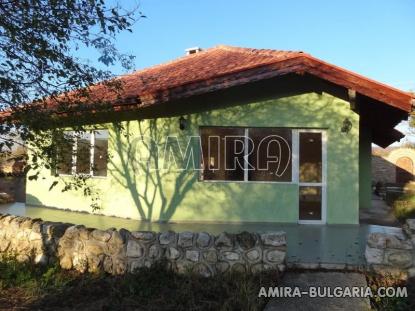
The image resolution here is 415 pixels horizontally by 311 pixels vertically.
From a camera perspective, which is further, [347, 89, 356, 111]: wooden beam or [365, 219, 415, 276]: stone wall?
[347, 89, 356, 111]: wooden beam

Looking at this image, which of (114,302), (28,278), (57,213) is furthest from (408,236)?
(57,213)

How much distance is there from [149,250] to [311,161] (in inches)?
215

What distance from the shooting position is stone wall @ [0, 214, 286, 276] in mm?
6684

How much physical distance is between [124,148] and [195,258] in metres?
5.64

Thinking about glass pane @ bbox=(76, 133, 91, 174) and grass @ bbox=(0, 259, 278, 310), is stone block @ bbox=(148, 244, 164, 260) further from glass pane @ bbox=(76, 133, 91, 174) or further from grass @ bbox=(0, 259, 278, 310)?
glass pane @ bbox=(76, 133, 91, 174)

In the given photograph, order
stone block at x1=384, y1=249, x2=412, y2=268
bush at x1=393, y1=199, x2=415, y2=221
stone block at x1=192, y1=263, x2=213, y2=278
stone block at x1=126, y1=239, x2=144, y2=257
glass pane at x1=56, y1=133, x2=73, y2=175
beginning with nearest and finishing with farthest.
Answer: glass pane at x1=56, y1=133, x2=73, y2=175
stone block at x1=384, y1=249, x2=412, y2=268
stone block at x1=192, y1=263, x2=213, y2=278
stone block at x1=126, y1=239, x2=144, y2=257
bush at x1=393, y1=199, x2=415, y2=221

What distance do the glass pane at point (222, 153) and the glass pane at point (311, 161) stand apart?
1.45 metres

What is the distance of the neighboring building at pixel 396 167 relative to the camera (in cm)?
2872

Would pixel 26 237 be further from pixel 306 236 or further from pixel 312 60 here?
pixel 312 60

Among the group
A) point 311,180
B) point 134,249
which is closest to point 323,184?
point 311,180

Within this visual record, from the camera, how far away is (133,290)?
635 centimetres

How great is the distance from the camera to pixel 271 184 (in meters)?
11.1

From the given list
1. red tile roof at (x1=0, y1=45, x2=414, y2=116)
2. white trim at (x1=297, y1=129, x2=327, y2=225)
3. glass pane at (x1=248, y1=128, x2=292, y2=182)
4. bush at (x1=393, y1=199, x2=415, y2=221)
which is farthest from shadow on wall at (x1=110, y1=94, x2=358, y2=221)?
Answer: bush at (x1=393, y1=199, x2=415, y2=221)

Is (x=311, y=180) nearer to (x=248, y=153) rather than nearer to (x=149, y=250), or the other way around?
(x=248, y=153)
